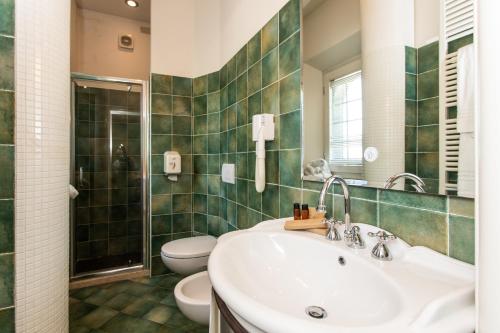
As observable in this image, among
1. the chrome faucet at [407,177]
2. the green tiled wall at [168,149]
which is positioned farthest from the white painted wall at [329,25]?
the green tiled wall at [168,149]

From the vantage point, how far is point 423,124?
0.76 meters

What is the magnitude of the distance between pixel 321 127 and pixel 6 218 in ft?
4.54

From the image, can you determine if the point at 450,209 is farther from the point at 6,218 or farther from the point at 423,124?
the point at 6,218

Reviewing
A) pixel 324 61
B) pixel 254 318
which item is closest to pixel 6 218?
pixel 254 318

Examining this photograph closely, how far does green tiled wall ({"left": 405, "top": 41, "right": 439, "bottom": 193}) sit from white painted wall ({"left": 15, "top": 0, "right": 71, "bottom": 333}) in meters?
1.41

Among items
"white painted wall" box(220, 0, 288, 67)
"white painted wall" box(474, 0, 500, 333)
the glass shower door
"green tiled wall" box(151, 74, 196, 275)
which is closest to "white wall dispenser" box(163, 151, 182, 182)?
"green tiled wall" box(151, 74, 196, 275)

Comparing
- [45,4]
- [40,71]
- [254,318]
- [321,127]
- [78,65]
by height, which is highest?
[78,65]

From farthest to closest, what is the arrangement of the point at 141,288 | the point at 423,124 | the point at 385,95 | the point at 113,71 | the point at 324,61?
the point at 113,71 < the point at 141,288 < the point at 324,61 < the point at 385,95 < the point at 423,124

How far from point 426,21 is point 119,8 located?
3.16m

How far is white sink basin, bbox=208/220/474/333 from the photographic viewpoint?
43cm

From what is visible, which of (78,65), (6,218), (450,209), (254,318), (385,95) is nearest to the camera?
(254,318)

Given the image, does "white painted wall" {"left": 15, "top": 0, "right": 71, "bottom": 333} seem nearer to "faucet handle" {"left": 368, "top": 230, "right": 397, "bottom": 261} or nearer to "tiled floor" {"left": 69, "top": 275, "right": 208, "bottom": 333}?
"tiled floor" {"left": 69, "top": 275, "right": 208, "bottom": 333}

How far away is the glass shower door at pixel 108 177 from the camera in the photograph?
2.48 metres

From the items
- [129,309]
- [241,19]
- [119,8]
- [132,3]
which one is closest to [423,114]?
[241,19]
